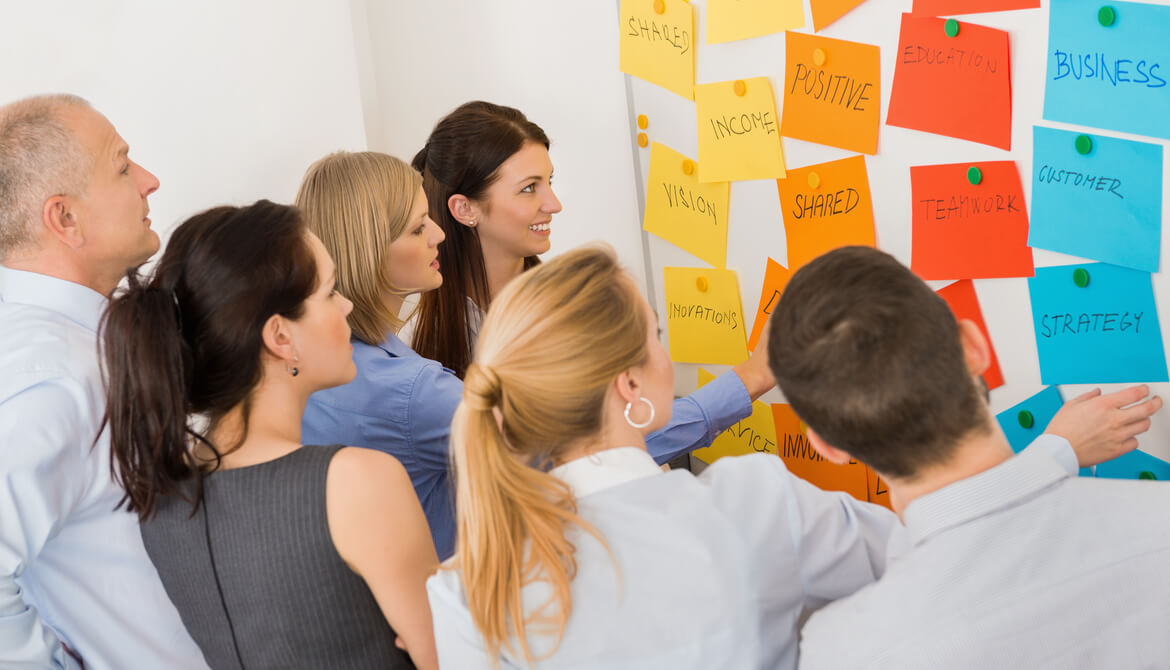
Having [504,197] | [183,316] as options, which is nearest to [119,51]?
[504,197]

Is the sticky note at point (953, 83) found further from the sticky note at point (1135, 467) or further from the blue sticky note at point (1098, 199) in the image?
the sticky note at point (1135, 467)

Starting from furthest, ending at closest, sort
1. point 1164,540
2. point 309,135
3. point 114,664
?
point 309,135, point 114,664, point 1164,540

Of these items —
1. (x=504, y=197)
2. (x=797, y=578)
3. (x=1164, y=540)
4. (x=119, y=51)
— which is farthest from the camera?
(x=504, y=197)

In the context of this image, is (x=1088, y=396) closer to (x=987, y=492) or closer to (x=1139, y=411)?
(x=1139, y=411)

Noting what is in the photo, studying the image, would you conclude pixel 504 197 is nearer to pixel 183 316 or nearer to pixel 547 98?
pixel 547 98

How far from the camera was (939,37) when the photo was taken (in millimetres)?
1287

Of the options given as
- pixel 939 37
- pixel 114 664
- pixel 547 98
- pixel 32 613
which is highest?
pixel 939 37

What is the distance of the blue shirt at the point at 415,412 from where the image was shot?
1391mm

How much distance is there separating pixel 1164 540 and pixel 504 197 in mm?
1224

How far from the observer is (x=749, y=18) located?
1.53 metres

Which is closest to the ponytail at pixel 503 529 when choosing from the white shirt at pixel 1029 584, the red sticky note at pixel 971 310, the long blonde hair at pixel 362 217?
the white shirt at pixel 1029 584

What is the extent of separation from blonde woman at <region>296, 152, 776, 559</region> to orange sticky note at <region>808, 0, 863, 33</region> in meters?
0.49

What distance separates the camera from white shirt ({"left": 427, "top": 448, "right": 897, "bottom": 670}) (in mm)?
855

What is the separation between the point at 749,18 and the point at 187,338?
970mm
